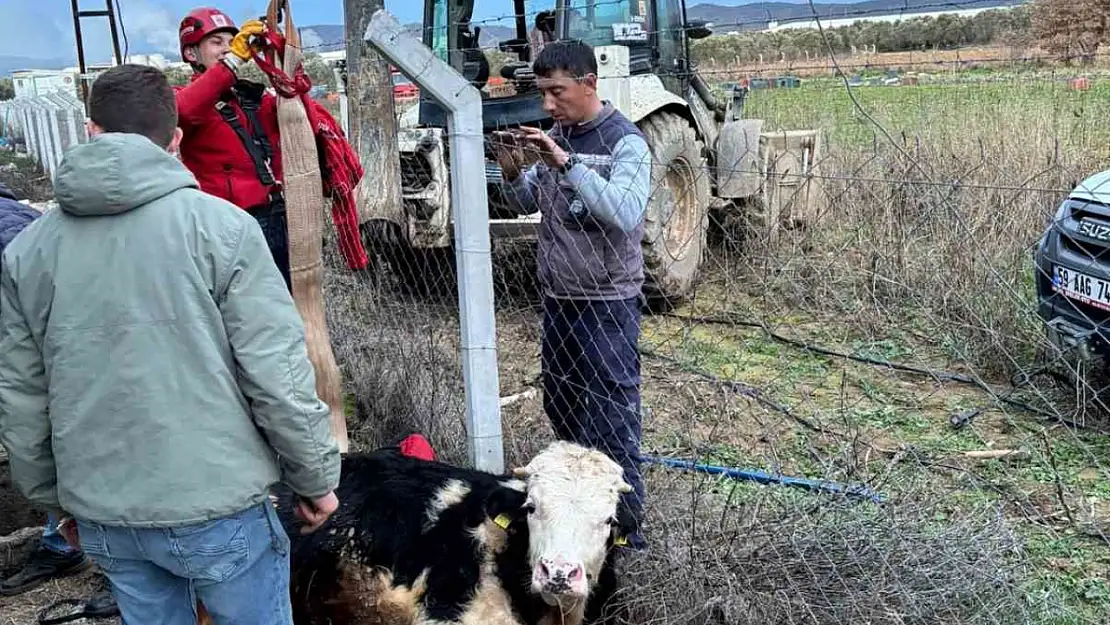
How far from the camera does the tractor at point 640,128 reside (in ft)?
22.1

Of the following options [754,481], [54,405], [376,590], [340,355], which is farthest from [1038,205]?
A: [54,405]

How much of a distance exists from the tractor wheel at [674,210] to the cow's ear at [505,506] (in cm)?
383

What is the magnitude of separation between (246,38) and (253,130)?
21.8 inches

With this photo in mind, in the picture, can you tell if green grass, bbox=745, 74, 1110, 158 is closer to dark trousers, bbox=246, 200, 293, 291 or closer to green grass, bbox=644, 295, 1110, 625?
green grass, bbox=644, 295, 1110, 625

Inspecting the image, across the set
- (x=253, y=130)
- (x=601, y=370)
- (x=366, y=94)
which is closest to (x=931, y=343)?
(x=601, y=370)

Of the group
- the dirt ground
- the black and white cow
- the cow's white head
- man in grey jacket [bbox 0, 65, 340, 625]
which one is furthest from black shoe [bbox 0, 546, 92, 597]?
the dirt ground

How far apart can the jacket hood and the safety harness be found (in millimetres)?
1760

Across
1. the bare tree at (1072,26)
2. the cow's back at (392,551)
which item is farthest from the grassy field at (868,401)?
the cow's back at (392,551)

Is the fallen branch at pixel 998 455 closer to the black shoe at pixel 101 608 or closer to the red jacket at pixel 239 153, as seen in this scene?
the red jacket at pixel 239 153

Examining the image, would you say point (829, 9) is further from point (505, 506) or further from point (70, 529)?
point (70, 529)

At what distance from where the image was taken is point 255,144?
3744 millimetres

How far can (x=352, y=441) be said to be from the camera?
4730 mm

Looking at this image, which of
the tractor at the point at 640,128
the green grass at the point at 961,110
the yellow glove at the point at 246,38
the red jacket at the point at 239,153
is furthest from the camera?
the green grass at the point at 961,110

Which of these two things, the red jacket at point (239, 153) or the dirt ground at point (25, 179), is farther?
the dirt ground at point (25, 179)
